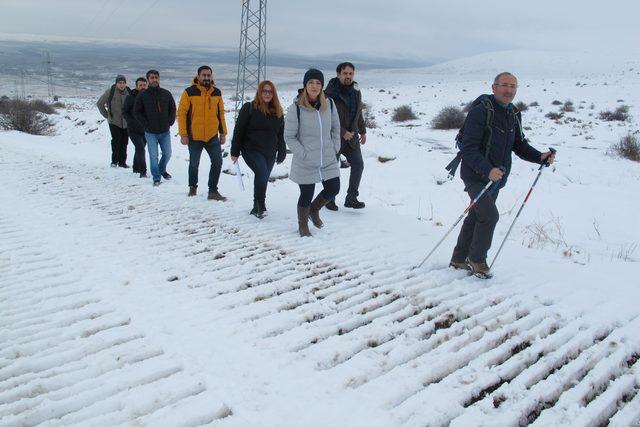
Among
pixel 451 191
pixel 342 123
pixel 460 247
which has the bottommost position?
pixel 451 191

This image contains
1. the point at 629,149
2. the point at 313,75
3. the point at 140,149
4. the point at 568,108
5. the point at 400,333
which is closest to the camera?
the point at 400,333

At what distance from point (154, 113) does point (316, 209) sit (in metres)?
4.14

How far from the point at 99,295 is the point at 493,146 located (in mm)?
3852

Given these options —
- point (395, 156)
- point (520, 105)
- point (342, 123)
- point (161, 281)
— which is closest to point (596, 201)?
point (395, 156)

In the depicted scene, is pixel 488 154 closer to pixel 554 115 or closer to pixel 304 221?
pixel 304 221

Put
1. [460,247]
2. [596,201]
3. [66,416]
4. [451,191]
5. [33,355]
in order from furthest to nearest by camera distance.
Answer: [451,191] → [596,201] → [460,247] → [33,355] → [66,416]

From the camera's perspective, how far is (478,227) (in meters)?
4.68

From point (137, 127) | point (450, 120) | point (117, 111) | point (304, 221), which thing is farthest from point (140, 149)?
point (450, 120)

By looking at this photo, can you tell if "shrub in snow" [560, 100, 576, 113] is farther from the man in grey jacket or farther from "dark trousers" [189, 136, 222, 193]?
"dark trousers" [189, 136, 222, 193]

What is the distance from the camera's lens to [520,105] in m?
29.6

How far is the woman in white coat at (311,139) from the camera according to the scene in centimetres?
564

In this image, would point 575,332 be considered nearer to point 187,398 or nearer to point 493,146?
point 493,146

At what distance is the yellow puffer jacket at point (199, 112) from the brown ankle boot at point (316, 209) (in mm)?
2453

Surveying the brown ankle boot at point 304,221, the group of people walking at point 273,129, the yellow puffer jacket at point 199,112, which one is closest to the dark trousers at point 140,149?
the group of people walking at point 273,129
